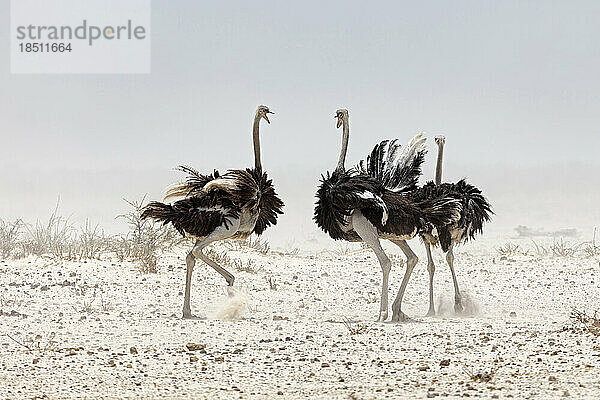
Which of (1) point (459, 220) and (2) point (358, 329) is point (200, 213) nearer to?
(2) point (358, 329)

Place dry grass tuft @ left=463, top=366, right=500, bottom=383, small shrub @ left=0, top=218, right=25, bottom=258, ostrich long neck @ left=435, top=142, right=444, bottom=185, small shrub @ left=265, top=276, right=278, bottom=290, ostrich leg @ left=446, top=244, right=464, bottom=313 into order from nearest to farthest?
1. dry grass tuft @ left=463, top=366, right=500, bottom=383
2. ostrich leg @ left=446, top=244, right=464, bottom=313
3. ostrich long neck @ left=435, top=142, right=444, bottom=185
4. small shrub @ left=265, top=276, right=278, bottom=290
5. small shrub @ left=0, top=218, right=25, bottom=258

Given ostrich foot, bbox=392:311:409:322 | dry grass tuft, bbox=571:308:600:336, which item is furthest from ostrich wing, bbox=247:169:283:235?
dry grass tuft, bbox=571:308:600:336

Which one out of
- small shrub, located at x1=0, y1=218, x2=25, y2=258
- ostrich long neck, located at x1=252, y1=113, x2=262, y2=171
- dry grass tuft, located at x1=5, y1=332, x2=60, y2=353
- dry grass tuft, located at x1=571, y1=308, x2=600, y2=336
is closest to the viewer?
dry grass tuft, located at x1=5, y1=332, x2=60, y2=353

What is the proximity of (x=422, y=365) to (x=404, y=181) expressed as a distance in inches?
156

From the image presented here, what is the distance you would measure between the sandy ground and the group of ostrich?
→ 949mm

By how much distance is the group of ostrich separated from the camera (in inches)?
430

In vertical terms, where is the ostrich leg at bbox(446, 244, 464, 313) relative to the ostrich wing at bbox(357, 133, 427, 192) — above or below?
below

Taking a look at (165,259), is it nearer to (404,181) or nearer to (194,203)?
(194,203)

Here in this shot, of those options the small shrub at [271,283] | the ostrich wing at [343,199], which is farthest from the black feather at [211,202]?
the small shrub at [271,283]

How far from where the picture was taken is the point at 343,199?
10781mm

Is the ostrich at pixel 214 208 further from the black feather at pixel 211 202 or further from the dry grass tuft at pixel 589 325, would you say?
the dry grass tuft at pixel 589 325

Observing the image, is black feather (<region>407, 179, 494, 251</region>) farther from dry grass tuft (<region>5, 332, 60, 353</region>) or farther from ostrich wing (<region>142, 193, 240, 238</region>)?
dry grass tuft (<region>5, 332, 60, 353</region>)

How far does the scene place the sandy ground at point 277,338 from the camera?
7488 millimetres

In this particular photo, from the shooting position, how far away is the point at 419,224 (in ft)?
36.5
